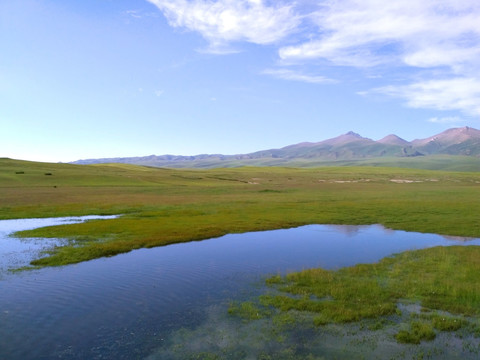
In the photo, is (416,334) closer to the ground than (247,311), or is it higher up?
closer to the ground

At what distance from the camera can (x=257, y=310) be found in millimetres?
20078

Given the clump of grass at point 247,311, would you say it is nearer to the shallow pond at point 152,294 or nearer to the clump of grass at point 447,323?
the shallow pond at point 152,294

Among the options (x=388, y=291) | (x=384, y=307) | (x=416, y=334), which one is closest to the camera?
(x=416, y=334)

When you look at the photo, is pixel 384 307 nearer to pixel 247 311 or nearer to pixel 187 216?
pixel 247 311

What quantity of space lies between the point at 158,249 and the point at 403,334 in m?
24.0

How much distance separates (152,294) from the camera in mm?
22828

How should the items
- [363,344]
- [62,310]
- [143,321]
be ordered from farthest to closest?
[62,310], [143,321], [363,344]

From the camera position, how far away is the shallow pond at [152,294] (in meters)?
16.6

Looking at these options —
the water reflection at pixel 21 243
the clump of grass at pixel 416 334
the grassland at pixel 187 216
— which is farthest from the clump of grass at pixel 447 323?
the water reflection at pixel 21 243

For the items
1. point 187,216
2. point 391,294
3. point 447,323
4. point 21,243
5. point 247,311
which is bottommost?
point 187,216

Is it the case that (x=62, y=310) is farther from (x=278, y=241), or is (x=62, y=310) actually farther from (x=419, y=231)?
(x=419, y=231)

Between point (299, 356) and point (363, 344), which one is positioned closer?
point (299, 356)

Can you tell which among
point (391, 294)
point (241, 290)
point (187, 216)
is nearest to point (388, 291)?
point (391, 294)

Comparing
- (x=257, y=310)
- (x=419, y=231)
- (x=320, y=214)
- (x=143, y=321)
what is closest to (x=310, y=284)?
(x=257, y=310)
